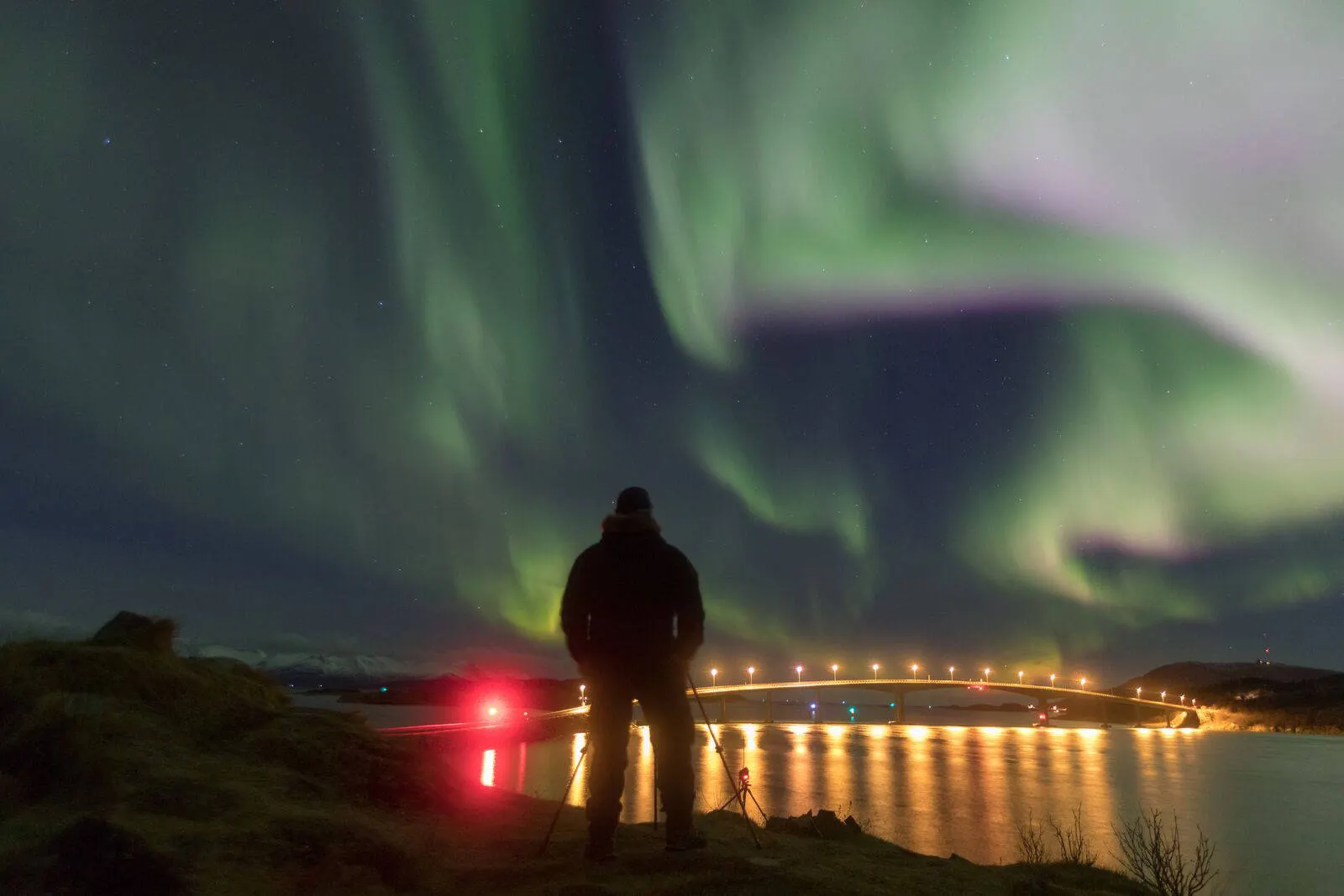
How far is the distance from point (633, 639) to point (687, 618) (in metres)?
0.50

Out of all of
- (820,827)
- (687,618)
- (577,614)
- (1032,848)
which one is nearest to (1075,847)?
(1032,848)

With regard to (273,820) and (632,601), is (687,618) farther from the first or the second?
(273,820)

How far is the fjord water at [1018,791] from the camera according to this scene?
2616cm

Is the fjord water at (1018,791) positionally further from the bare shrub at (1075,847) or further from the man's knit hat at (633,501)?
the man's knit hat at (633,501)

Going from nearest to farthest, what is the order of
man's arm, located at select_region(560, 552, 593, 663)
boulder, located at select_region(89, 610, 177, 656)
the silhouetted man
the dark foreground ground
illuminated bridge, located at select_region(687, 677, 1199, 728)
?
the dark foreground ground → the silhouetted man → man's arm, located at select_region(560, 552, 593, 663) → boulder, located at select_region(89, 610, 177, 656) → illuminated bridge, located at select_region(687, 677, 1199, 728)

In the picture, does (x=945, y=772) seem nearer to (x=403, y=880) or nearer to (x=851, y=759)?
(x=851, y=759)

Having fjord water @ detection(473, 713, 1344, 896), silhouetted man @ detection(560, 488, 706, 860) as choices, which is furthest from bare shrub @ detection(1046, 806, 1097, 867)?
silhouetted man @ detection(560, 488, 706, 860)

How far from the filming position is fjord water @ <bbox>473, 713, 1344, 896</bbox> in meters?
26.2

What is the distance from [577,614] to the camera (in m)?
6.87

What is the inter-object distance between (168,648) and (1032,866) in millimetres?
12085

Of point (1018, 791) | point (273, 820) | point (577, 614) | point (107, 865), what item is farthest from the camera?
point (1018, 791)

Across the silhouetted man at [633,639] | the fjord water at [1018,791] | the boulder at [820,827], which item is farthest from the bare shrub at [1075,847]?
the silhouetted man at [633,639]

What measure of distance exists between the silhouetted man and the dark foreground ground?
31.3 inches

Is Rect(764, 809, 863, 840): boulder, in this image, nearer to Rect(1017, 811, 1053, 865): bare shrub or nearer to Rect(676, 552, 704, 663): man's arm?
Rect(1017, 811, 1053, 865): bare shrub
